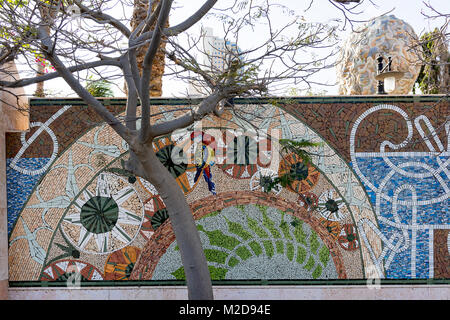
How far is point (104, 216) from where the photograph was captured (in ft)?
17.7

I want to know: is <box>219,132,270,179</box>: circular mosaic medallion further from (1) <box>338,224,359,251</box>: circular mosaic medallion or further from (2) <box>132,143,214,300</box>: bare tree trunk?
(2) <box>132,143,214,300</box>: bare tree trunk

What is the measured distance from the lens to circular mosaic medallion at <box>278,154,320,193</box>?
5.39 m

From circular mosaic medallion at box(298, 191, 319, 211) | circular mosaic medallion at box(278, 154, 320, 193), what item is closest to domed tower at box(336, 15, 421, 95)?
circular mosaic medallion at box(278, 154, 320, 193)

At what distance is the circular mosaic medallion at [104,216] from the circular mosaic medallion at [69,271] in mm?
175

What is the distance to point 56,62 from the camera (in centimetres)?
378

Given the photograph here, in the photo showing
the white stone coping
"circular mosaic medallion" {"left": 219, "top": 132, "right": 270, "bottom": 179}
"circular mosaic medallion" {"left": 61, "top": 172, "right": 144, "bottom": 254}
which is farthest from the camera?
"circular mosaic medallion" {"left": 219, "top": 132, "right": 270, "bottom": 179}

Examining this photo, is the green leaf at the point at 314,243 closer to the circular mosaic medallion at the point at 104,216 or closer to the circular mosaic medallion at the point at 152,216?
the circular mosaic medallion at the point at 152,216

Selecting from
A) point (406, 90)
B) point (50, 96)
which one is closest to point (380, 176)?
point (406, 90)

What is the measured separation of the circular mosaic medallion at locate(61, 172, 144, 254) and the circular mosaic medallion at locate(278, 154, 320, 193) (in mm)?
1626

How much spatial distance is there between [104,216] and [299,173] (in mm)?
2176

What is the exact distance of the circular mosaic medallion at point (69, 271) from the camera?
17.5 ft

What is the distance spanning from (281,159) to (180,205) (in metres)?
1.67

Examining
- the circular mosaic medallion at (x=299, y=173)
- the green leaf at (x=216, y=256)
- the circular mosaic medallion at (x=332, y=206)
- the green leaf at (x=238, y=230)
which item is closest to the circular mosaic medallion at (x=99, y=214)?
the green leaf at (x=216, y=256)

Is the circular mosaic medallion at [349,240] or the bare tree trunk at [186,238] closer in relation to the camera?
the bare tree trunk at [186,238]
